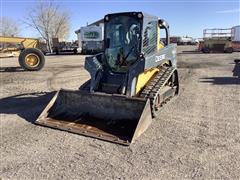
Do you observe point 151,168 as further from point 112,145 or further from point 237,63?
point 237,63

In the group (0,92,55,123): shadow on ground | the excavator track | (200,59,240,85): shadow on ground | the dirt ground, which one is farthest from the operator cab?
(200,59,240,85): shadow on ground

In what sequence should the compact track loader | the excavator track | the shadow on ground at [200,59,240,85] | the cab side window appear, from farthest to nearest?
1. the shadow on ground at [200,59,240,85]
2. the cab side window
3. the excavator track
4. the compact track loader

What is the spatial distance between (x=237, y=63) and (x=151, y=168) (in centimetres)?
1398

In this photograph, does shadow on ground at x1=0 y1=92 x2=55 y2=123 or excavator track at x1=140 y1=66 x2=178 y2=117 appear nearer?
excavator track at x1=140 y1=66 x2=178 y2=117

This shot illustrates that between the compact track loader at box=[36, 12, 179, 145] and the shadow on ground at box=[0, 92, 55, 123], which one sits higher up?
the compact track loader at box=[36, 12, 179, 145]

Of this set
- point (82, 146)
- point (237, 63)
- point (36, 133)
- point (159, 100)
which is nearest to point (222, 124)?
point (159, 100)

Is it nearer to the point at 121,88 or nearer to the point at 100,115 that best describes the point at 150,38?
the point at 121,88

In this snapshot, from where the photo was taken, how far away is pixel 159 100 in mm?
6809

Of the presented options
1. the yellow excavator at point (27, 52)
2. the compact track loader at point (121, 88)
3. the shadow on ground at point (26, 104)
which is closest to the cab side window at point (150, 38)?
the compact track loader at point (121, 88)

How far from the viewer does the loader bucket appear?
5688mm

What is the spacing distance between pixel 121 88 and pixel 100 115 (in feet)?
2.52

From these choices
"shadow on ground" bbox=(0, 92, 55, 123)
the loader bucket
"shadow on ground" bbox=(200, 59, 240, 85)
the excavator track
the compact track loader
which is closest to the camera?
the loader bucket

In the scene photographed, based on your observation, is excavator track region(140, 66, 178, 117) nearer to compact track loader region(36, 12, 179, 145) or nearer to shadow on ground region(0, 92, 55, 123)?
compact track loader region(36, 12, 179, 145)

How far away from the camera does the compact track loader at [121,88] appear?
5973 mm
